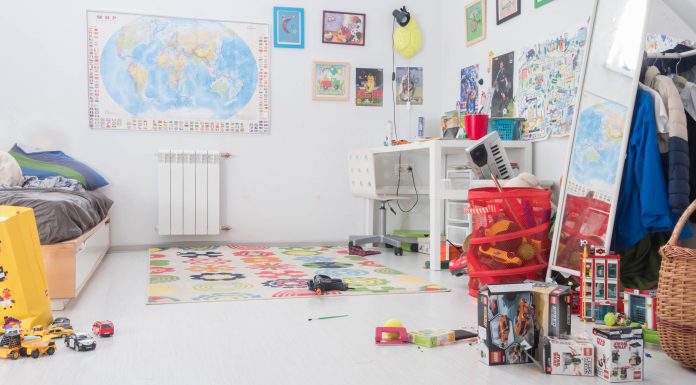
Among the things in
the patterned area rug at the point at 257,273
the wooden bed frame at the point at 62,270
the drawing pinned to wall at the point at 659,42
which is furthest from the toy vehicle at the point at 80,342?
the drawing pinned to wall at the point at 659,42

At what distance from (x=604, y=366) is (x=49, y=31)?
14.4 ft

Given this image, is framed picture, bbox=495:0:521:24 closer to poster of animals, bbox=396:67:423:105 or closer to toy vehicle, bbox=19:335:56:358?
poster of animals, bbox=396:67:423:105

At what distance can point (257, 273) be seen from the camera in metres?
3.67

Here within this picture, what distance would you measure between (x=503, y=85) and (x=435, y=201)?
1.16m

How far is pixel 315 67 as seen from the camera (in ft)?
17.2

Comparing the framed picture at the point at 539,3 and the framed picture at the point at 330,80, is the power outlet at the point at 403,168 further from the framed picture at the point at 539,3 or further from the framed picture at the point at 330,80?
the framed picture at the point at 539,3

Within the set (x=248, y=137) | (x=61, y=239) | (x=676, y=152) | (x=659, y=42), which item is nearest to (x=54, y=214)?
(x=61, y=239)

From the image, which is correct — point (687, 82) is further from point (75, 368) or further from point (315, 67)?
point (315, 67)

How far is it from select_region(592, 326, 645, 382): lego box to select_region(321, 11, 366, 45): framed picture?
3.90m

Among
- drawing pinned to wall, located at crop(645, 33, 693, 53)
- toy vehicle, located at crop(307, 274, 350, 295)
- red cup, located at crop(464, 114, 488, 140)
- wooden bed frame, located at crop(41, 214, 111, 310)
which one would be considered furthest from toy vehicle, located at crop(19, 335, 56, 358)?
drawing pinned to wall, located at crop(645, 33, 693, 53)

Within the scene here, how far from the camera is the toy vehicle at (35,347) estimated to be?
1.98 m

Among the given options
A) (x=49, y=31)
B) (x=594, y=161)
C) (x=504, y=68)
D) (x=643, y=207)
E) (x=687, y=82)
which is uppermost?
(x=49, y=31)

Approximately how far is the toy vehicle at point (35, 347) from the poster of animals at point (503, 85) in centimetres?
327

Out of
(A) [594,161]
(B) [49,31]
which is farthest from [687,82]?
(B) [49,31]
